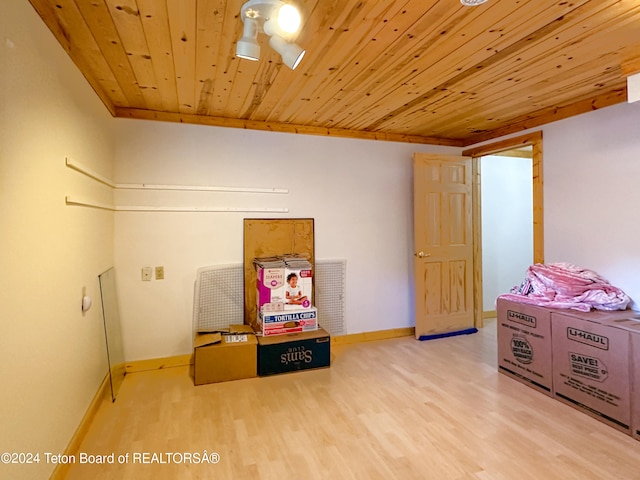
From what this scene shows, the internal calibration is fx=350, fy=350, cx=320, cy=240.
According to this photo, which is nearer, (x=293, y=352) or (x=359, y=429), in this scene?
(x=359, y=429)

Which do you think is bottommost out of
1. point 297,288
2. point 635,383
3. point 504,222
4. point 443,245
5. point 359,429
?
point 359,429

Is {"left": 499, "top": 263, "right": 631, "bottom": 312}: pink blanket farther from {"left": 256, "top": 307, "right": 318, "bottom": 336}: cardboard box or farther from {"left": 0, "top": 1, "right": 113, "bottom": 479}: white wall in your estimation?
{"left": 0, "top": 1, "right": 113, "bottom": 479}: white wall

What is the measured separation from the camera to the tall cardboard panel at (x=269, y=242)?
3.45 meters

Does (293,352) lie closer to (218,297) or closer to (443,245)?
(218,297)

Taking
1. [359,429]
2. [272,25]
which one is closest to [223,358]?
[359,429]

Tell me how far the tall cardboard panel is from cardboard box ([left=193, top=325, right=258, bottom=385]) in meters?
0.46

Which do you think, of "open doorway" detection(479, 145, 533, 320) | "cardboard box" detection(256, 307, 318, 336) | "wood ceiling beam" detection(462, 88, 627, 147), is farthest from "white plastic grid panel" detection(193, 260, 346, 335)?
"open doorway" detection(479, 145, 533, 320)

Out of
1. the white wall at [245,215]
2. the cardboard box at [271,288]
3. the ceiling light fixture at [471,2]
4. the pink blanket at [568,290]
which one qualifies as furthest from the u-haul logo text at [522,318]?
the ceiling light fixture at [471,2]

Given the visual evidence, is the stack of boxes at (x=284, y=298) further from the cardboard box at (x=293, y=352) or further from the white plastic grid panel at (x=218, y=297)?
the white plastic grid panel at (x=218, y=297)

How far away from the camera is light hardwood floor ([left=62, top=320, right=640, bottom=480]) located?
6.06ft

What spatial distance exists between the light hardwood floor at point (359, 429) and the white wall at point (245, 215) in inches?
27.4

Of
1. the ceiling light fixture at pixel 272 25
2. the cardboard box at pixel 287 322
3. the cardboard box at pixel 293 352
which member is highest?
the ceiling light fixture at pixel 272 25

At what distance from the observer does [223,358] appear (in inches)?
115

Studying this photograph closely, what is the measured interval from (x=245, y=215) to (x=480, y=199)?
9.39ft
